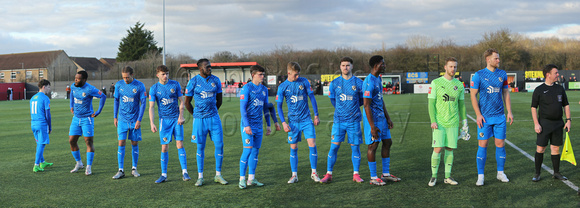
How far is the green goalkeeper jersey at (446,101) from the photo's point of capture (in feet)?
19.7

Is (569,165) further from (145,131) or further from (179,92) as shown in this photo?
(145,131)

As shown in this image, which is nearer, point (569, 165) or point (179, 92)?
point (179, 92)

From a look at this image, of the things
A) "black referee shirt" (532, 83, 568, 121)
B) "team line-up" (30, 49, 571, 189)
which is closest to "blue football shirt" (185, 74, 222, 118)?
"team line-up" (30, 49, 571, 189)

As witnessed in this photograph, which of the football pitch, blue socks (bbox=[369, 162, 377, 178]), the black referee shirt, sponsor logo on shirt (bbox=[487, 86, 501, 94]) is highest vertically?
sponsor logo on shirt (bbox=[487, 86, 501, 94])

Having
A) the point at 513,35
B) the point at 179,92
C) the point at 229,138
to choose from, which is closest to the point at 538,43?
the point at 513,35

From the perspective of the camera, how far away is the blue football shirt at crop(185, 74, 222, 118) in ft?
21.0

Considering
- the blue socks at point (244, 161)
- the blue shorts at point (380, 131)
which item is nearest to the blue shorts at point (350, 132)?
the blue shorts at point (380, 131)

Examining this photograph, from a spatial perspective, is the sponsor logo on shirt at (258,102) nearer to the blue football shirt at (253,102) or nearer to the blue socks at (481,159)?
the blue football shirt at (253,102)

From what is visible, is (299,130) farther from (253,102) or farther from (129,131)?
(129,131)

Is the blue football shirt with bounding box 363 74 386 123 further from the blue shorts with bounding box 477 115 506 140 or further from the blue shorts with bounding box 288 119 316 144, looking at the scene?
the blue shorts with bounding box 477 115 506 140

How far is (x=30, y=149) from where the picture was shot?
10492mm

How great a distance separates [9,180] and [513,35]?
212ft

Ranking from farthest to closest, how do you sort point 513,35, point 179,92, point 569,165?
point 513,35 < point 569,165 < point 179,92

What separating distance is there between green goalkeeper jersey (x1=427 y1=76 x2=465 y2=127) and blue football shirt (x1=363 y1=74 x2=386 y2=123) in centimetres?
71
